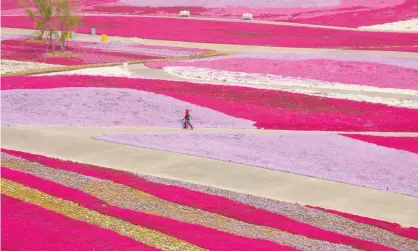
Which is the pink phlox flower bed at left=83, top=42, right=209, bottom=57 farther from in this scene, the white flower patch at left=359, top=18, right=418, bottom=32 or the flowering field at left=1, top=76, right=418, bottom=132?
the white flower patch at left=359, top=18, right=418, bottom=32

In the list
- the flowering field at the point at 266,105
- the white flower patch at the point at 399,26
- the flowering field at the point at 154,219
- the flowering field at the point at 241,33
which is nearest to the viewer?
the flowering field at the point at 154,219

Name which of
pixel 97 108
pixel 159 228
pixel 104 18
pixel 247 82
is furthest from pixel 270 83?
pixel 104 18

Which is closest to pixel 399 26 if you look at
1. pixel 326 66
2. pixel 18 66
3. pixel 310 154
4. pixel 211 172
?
pixel 326 66

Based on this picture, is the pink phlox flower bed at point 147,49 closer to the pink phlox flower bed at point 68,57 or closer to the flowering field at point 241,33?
the pink phlox flower bed at point 68,57

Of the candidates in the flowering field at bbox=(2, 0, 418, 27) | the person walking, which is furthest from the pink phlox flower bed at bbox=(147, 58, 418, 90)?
the flowering field at bbox=(2, 0, 418, 27)

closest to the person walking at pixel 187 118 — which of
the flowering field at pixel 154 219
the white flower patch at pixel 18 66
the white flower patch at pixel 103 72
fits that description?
the flowering field at pixel 154 219

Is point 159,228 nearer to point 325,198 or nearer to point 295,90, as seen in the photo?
point 325,198

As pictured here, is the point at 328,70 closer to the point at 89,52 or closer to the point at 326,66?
the point at 326,66
